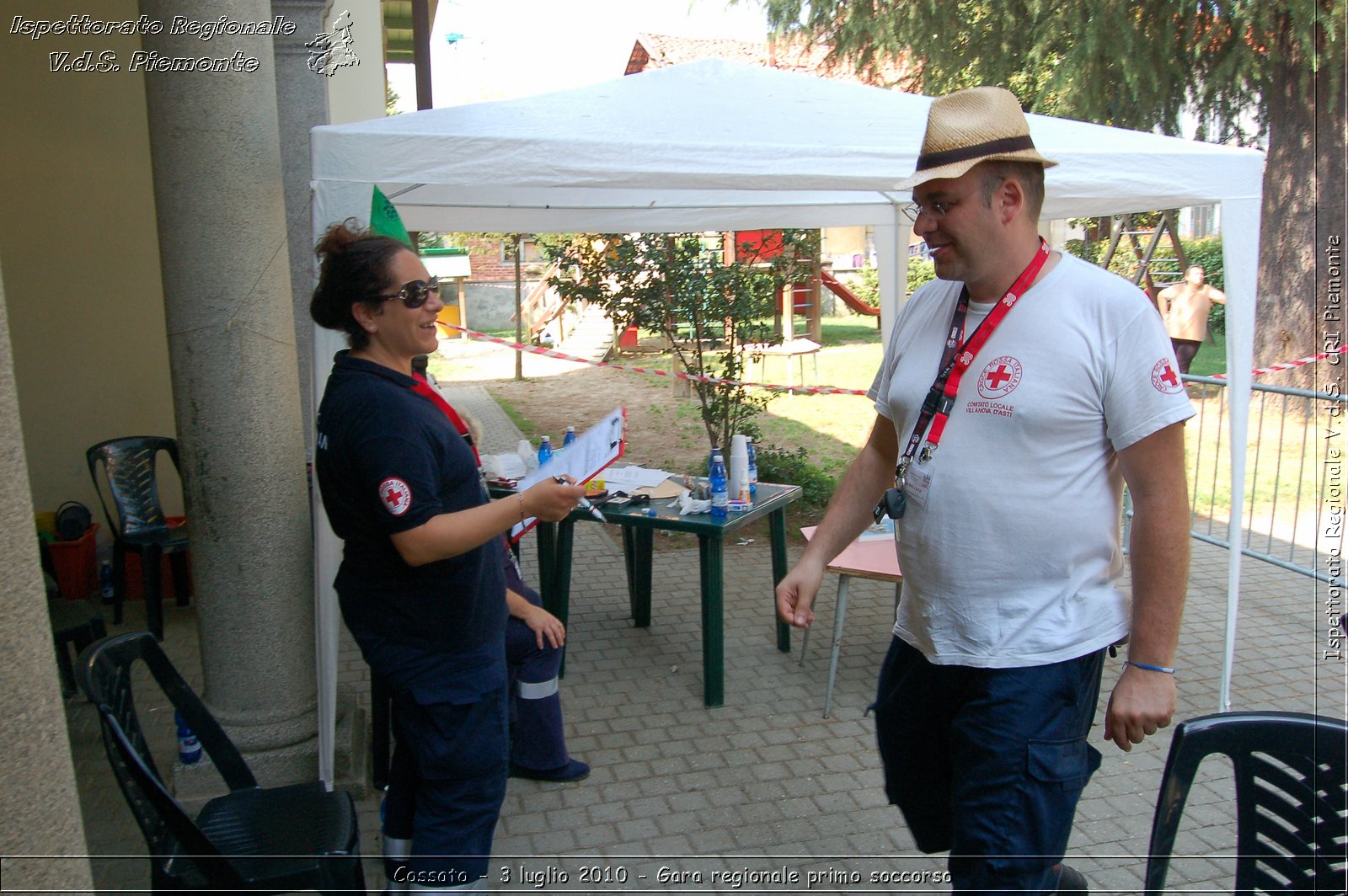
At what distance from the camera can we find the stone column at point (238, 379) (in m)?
3.40

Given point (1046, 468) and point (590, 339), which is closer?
point (1046, 468)

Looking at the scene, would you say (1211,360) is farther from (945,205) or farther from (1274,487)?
(945,205)

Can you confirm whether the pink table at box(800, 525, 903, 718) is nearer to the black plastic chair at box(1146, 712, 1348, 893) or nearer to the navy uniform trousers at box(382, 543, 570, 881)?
the navy uniform trousers at box(382, 543, 570, 881)

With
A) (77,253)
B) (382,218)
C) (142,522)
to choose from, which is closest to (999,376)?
(382,218)

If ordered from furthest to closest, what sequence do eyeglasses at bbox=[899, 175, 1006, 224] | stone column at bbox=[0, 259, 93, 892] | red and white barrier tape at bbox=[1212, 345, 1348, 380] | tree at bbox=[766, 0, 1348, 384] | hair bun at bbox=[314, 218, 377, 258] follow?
tree at bbox=[766, 0, 1348, 384]
red and white barrier tape at bbox=[1212, 345, 1348, 380]
hair bun at bbox=[314, 218, 377, 258]
eyeglasses at bbox=[899, 175, 1006, 224]
stone column at bbox=[0, 259, 93, 892]

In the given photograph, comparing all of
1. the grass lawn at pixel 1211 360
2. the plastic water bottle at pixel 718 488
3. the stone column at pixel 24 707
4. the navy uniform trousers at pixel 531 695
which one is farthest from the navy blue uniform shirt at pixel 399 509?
the grass lawn at pixel 1211 360

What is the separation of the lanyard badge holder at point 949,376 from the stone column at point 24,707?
1.66 meters

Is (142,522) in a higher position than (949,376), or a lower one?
lower

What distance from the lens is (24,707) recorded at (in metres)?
1.45

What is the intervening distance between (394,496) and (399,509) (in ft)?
0.10

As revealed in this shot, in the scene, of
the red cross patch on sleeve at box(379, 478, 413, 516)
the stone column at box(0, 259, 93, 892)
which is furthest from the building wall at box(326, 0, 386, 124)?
the stone column at box(0, 259, 93, 892)

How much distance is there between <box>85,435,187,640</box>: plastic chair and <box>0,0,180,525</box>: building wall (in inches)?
23.6

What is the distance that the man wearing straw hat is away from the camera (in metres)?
2.12

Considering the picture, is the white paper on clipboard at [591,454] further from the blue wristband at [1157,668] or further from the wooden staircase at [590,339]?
the wooden staircase at [590,339]
